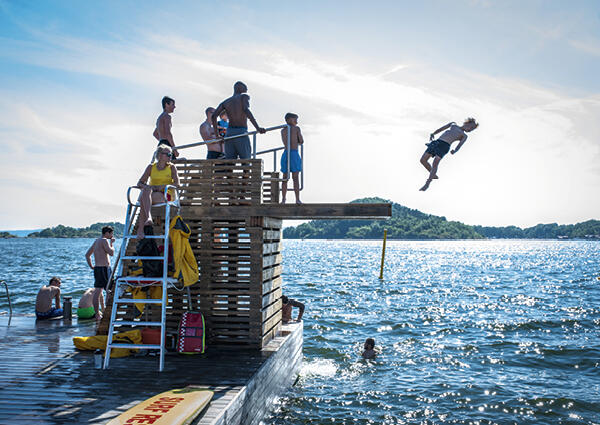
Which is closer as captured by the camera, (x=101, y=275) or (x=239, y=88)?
(x=239, y=88)

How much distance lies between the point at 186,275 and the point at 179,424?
12.3 ft

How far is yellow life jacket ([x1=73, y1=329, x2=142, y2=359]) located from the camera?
30.1ft

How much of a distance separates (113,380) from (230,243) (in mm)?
3677

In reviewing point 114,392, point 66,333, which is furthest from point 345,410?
point 66,333

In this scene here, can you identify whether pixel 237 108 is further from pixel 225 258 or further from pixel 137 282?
pixel 137 282

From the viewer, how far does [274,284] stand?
11633 millimetres

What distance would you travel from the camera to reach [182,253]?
909 cm

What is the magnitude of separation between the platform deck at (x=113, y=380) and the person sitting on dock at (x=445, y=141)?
16.5ft

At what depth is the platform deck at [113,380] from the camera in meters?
6.39

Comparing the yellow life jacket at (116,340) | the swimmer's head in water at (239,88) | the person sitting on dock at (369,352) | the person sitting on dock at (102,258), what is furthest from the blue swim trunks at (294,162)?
the person sitting on dock at (369,352)

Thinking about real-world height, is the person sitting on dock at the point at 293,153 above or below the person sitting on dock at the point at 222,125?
below

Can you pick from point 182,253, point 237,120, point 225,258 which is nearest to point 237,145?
point 237,120

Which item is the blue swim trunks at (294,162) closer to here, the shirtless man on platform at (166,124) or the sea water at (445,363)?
the shirtless man on platform at (166,124)

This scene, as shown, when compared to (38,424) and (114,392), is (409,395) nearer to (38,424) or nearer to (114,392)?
(114,392)
